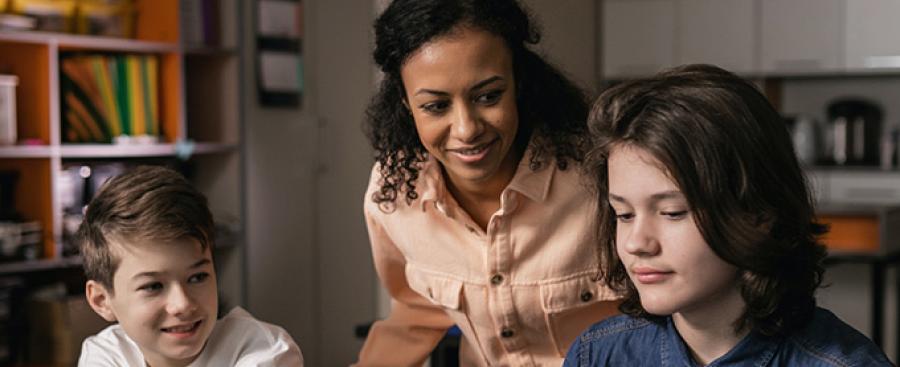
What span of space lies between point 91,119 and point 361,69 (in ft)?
5.53

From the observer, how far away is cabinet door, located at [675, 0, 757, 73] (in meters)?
6.33

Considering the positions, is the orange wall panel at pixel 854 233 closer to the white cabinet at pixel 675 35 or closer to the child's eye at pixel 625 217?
the white cabinet at pixel 675 35

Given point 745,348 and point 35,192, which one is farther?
point 35,192

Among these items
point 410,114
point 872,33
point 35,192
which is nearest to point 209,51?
point 35,192

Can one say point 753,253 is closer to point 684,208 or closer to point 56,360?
point 684,208

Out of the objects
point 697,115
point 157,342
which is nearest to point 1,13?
point 157,342

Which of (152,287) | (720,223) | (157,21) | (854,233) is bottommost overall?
(854,233)

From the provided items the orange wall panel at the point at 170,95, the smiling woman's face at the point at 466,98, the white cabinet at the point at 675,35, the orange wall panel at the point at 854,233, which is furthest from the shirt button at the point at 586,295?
the white cabinet at the point at 675,35

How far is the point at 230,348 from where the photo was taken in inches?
63.2

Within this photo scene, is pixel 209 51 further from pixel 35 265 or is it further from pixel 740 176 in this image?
pixel 740 176

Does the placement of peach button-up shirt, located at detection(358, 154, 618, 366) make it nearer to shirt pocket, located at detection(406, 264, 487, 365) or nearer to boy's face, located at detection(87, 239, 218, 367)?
shirt pocket, located at detection(406, 264, 487, 365)

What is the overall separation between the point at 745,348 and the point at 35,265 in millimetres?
2891

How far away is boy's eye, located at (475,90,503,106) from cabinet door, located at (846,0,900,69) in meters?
4.90

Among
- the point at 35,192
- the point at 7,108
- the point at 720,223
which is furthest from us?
the point at 35,192
